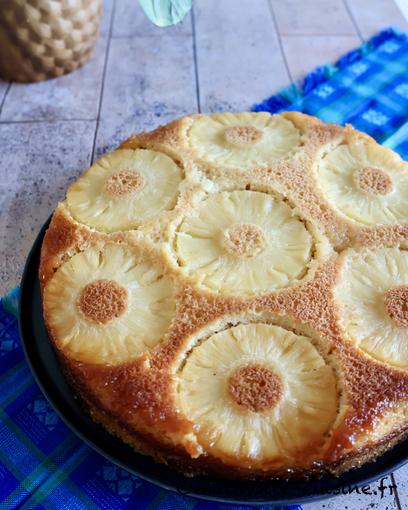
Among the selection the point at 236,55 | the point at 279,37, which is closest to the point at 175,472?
the point at 236,55

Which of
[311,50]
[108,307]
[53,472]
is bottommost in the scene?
[311,50]

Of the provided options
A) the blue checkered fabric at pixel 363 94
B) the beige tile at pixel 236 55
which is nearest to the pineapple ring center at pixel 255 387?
the blue checkered fabric at pixel 363 94

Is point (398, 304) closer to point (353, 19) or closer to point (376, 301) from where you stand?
point (376, 301)

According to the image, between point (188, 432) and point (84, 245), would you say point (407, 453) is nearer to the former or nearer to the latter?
point (188, 432)

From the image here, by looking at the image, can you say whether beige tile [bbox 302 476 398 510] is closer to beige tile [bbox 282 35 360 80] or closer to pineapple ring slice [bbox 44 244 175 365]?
pineapple ring slice [bbox 44 244 175 365]

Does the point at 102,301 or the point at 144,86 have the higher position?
the point at 102,301

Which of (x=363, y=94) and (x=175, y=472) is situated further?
(x=363, y=94)
